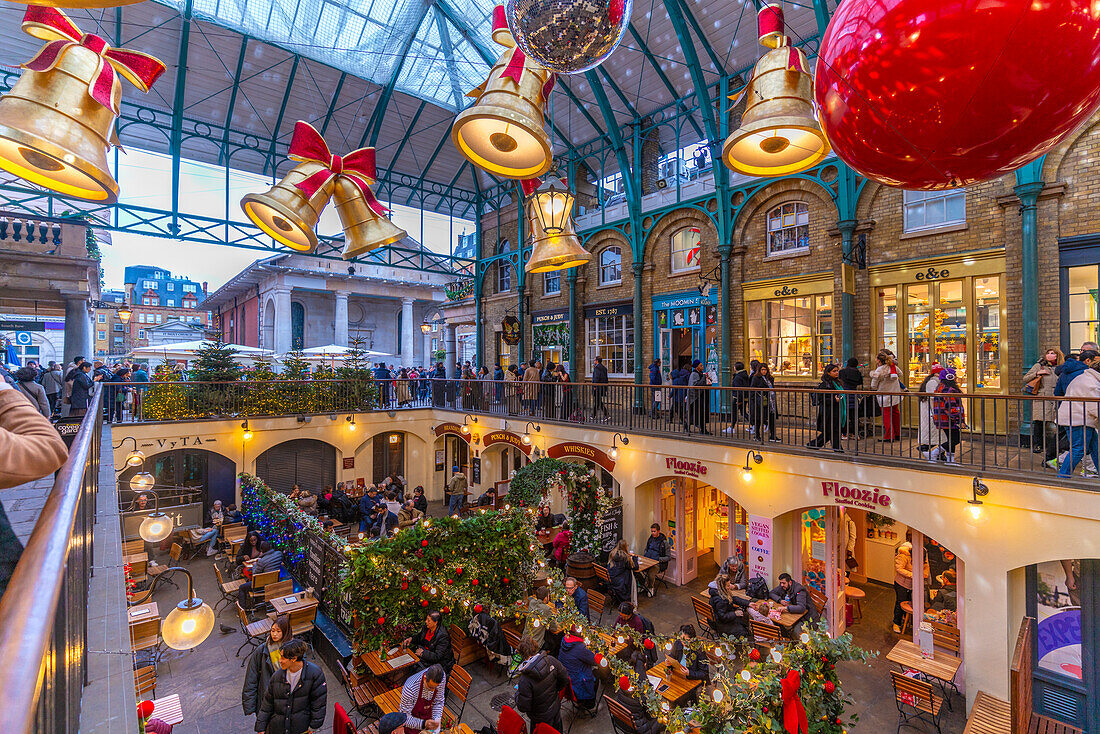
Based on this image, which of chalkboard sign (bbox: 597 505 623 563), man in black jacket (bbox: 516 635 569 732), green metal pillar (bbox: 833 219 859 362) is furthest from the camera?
chalkboard sign (bbox: 597 505 623 563)

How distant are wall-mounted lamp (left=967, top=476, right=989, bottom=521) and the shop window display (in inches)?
191

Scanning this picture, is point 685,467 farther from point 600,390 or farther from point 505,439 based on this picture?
point 505,439

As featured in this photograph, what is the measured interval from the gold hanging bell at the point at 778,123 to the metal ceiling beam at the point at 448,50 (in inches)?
484

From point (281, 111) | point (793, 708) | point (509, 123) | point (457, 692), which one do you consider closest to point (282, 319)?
point (281, 111)

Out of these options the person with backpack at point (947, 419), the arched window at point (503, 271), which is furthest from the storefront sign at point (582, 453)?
the arched window at point (503, 271)

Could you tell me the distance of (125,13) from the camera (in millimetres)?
11859

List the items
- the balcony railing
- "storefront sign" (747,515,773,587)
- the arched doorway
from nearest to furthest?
the balcony railing
"storefront sign" (747,515,773,587)
the arched doorway

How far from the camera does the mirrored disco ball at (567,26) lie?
2.47 m

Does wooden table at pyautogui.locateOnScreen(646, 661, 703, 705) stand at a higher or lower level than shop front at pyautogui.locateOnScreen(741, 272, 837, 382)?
lower

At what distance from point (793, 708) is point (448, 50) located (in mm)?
16088

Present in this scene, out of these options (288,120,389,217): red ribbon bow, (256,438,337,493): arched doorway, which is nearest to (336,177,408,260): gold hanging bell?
(288,120,389,217): red ribbon bow

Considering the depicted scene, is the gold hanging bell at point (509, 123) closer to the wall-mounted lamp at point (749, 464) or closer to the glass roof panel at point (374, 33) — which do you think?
the wall-mounted lamp at point (749, 464)

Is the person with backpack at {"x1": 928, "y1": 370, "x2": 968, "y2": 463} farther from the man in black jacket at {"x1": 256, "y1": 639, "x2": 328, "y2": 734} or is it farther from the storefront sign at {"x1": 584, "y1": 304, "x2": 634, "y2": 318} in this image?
the storefront sign at {"x1": 584, "y1": 304, "x2": 634, "y2": 318}

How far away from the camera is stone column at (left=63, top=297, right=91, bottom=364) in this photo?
12.3 m
